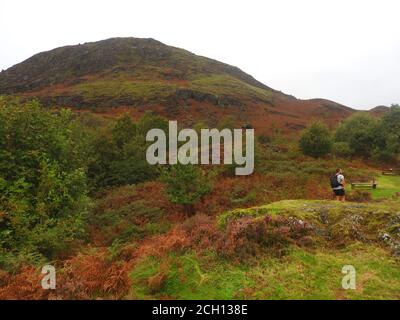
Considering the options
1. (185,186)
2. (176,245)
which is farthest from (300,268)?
(185,186)

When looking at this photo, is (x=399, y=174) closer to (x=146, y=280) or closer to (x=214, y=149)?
(x=214, y=149)

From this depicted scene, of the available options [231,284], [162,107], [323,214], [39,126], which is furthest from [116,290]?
[162,107]

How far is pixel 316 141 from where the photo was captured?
31234mm

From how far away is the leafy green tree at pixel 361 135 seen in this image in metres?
34.5

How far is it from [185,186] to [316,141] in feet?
53.1

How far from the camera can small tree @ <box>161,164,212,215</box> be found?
1892 centimetres

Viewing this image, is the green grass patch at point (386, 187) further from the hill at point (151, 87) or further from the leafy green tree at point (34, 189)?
the hill at point (151, 87)

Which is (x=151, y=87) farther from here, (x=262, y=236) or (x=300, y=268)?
(x=300, y=268)

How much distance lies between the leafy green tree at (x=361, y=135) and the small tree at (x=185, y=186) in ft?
67.0

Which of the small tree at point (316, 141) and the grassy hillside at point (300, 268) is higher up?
the small tree at point (316, 141)

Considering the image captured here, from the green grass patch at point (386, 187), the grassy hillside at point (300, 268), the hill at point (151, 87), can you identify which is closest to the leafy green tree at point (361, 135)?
the green grass patch at point (386, 187)

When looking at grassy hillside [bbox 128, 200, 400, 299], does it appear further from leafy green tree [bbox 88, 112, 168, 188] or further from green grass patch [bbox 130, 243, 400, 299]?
leafy green tree [bbox 88, 112, 168, 188]

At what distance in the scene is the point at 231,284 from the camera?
24.2 ft

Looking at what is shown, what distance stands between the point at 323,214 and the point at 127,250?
5.32m
